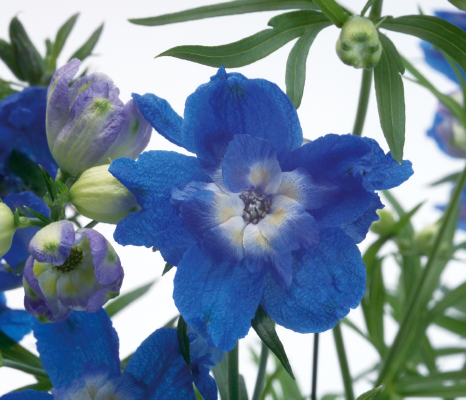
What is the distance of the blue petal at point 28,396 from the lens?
1.57 ft

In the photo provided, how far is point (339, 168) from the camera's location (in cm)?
41

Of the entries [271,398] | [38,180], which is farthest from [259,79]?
[271,398]

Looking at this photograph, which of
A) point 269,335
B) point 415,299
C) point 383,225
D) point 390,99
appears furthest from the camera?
point 383,225

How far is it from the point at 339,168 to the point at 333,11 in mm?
160

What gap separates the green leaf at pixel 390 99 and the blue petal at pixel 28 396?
35cm

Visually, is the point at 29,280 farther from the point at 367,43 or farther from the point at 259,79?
the point at 367,43

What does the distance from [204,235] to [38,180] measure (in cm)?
27

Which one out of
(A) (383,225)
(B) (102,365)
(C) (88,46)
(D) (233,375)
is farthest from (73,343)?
(A) (383,225)

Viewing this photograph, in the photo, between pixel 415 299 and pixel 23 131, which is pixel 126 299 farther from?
pixel 415 299

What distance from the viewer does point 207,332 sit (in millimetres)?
396

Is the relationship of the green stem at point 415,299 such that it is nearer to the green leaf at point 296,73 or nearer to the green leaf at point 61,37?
Answer: the green leaf at point 296,73

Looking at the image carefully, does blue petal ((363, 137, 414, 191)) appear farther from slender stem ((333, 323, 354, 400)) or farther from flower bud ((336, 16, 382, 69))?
slender stem ((333, 323, 354, 400))

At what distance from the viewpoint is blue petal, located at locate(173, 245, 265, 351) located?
400 mm

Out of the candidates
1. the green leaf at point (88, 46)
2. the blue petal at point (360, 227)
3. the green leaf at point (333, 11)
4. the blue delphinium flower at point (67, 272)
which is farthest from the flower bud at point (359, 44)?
the green leaf at point (88, 46)
